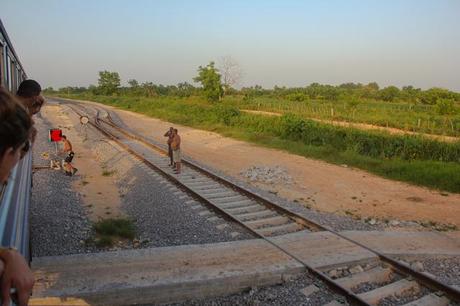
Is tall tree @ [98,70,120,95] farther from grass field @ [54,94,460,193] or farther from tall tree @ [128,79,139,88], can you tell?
grass field @ [54,94,460,193]

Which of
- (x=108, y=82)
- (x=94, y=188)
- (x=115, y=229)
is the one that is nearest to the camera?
(x=115, y=229)

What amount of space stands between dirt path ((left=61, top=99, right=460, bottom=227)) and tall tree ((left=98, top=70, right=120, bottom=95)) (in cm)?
7503

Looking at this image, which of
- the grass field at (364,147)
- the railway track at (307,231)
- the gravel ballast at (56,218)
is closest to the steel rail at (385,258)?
the railway track at (307,231)

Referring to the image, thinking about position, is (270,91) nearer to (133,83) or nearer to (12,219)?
(133,83)

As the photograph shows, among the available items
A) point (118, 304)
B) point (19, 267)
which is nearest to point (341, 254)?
point (118, 304)

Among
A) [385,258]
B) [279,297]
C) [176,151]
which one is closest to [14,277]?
[279,297]

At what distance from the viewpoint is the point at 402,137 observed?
55.9 feet

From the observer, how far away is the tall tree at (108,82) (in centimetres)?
8906

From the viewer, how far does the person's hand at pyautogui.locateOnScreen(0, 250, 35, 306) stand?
204 cm

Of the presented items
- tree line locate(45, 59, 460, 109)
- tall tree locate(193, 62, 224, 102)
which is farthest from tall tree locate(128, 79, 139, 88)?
tall tree locate(193, 62, 224, 102)

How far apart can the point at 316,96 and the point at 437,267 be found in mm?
71722

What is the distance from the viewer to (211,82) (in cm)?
4666

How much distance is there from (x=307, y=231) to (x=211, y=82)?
40.0 metres

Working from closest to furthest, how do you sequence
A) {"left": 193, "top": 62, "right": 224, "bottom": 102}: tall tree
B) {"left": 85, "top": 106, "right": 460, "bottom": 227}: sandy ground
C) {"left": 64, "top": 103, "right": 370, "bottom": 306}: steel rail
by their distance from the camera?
{"left": 64, "top": 103, "right": 370, "bottom": 306}: steel rail, {"left": 85, "top": 106, "right": 460, "bottom": 227}: sandy ground, {"left": 193, "top": 62, "right": 224, "bottom": 102}: tall tree
